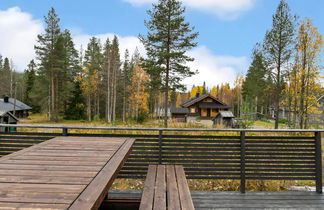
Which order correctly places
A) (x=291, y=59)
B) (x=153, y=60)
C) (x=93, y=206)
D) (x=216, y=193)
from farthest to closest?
1. (x=153, y=60)
2. (x=291, y=59)
3. (x=216, y=193)
4. (x=93, y=206)

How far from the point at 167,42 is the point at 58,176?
16.0 m

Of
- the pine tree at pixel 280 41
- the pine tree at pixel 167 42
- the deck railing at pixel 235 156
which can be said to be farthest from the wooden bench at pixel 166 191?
the pine tree at pixel 280 41

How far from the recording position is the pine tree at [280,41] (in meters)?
14.8

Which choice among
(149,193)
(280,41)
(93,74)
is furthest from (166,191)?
(93,74)

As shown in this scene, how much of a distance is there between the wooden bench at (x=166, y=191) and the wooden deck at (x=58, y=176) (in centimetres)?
47

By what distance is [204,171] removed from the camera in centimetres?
352

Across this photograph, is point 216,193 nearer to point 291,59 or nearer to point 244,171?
Result: point 244,171

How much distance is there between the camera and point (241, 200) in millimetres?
3107

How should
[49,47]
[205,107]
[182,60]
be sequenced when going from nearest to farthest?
[182,60] → [49,47] → [205,107]

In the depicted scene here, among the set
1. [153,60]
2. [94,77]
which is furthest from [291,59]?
[94,77]

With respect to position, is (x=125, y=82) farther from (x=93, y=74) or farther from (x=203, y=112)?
(x=203, y=112)

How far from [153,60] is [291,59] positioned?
36.0ft

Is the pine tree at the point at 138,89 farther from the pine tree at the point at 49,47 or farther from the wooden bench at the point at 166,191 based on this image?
the wooden bench at the point at 166,191

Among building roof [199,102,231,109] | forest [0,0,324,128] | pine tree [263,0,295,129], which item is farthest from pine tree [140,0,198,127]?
building roof [199,102,231,109]
